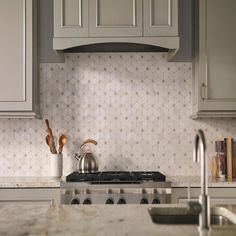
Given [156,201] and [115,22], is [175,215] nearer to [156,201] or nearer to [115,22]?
[156,201]

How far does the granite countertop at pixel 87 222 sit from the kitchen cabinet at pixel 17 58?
1626 mm

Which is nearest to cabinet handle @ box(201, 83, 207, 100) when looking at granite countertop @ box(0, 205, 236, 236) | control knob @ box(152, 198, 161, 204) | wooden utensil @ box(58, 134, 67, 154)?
control knob @ box(152, 198, 161, 204)

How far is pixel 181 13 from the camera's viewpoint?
387cm

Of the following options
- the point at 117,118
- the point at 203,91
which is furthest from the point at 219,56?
the point at 117,118

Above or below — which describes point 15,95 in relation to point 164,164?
above

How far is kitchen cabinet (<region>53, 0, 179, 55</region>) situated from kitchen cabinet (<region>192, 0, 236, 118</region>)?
0.24 m

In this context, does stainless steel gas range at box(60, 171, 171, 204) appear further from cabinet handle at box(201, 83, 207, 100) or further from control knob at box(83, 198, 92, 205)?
cabinet handle at box(201, 83, 207, 100)

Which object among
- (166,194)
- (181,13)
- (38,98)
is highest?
(181,13)

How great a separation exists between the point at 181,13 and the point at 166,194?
1568 millimetres

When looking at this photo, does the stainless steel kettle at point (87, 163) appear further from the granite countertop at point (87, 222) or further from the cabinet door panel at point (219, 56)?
the granite countertop at point (87, 222)

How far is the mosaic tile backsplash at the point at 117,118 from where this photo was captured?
3.83 m

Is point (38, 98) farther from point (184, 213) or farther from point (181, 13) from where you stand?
point (184, 213)

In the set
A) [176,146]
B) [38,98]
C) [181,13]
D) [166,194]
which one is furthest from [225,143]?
[38,98]

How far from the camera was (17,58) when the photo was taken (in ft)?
11.3
